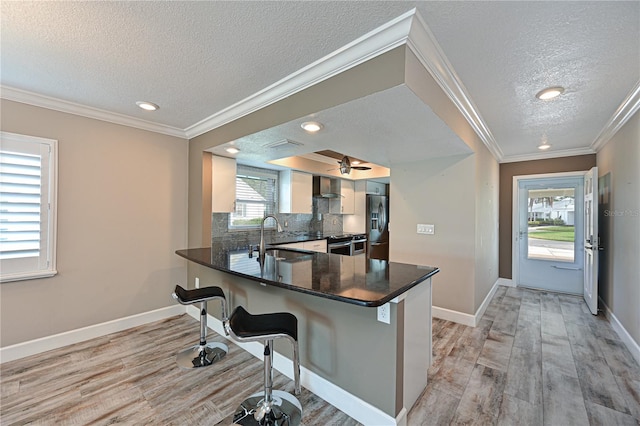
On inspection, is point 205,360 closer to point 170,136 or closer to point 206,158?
point 206,158

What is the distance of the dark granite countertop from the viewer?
1467mm

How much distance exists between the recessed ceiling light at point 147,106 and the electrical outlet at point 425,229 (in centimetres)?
338

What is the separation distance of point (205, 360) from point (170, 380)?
310 mm

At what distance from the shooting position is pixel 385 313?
163cm

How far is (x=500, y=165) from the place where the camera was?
5.14 meters

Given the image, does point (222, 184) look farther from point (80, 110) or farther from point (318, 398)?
point (318, 398)

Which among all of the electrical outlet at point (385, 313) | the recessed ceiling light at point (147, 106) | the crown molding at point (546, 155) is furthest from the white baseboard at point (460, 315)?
the recessed ceiling light at point (147, 106)

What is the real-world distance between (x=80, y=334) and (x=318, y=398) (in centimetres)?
264

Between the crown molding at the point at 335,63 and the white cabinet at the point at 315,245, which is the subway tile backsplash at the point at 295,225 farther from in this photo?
the crown molding at the point at 335,63

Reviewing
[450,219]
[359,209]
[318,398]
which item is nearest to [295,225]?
[359,209]

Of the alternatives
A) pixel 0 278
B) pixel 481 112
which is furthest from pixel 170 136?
pixel 481 112

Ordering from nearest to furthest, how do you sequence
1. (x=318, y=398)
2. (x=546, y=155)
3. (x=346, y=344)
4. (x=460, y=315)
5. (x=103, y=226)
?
1. (x=346, y=344)
2. (x=318, y=398)
3. (x=103, y=226)
4. (x=460, y=315)
5. (x=546, y=155)

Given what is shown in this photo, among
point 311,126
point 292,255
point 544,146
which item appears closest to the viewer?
point 311,126

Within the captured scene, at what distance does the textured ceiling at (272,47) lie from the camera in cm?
143
